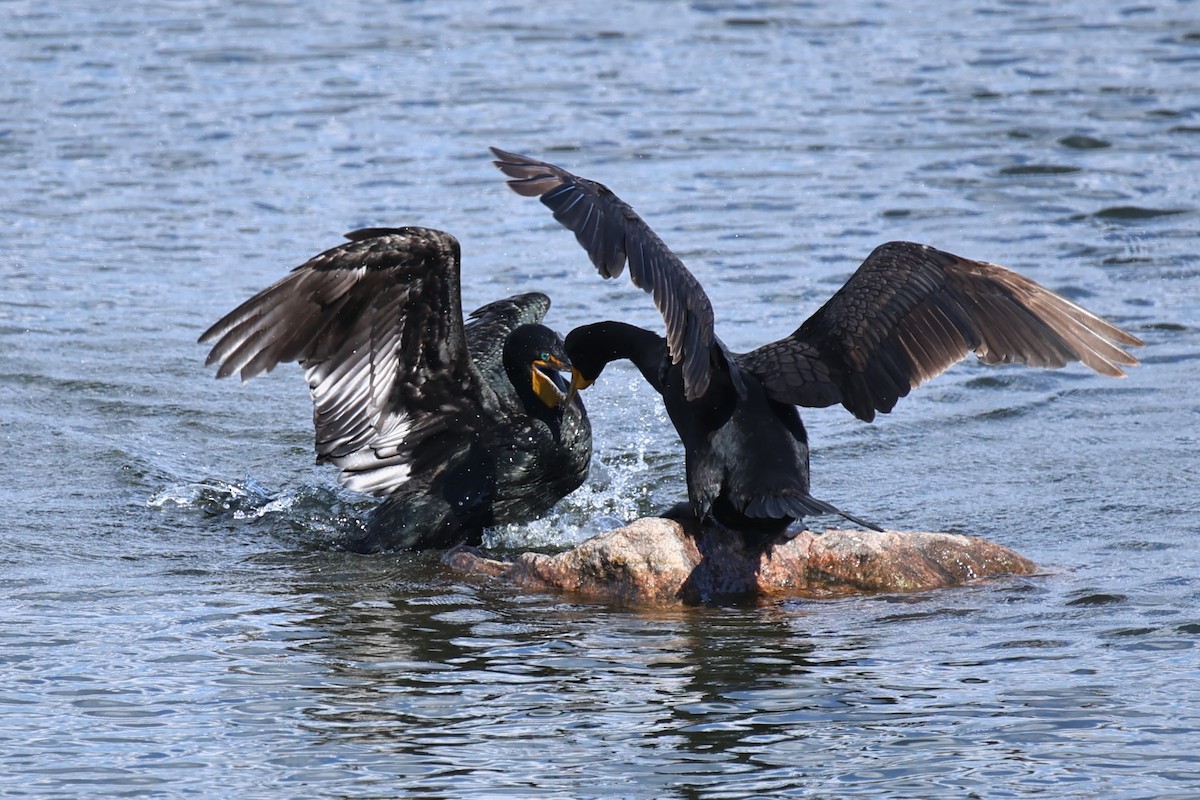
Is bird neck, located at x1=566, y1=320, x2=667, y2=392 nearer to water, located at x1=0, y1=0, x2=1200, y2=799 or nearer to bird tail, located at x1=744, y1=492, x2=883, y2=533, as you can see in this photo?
bird tail, located at x1=744, y1=492, x2=883, y2=533

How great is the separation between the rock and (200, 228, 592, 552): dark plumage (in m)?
1.19

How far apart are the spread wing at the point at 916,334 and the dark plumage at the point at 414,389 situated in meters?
1.31

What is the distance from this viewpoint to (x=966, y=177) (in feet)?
44.4

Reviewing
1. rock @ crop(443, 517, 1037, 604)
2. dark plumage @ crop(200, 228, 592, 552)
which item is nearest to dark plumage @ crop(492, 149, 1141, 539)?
rock @ crop(443, 517, 1037, 604)

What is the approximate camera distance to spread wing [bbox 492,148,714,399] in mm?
5824

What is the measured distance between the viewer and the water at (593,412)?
197 inches

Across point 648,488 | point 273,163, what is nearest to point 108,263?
point 273,163

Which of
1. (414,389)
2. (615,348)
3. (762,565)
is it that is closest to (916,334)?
(762,565)

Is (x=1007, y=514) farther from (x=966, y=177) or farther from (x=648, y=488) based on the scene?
(x=966, y=177)

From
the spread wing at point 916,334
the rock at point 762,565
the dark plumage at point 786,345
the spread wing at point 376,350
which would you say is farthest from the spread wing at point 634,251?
the spread wing at point 376,350

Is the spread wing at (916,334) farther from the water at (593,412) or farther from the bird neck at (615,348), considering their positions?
the water at (593,412)

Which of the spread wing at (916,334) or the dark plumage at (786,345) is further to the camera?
the spread wing at (916,334)

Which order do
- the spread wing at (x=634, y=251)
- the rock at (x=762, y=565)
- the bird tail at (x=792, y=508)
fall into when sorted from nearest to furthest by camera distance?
1. the spread wing at (x=634, y=251)
2. the bird tail at (x=792, y=508)
3. the rock at (x=762, y=565)

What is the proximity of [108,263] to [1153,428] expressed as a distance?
705 cm
